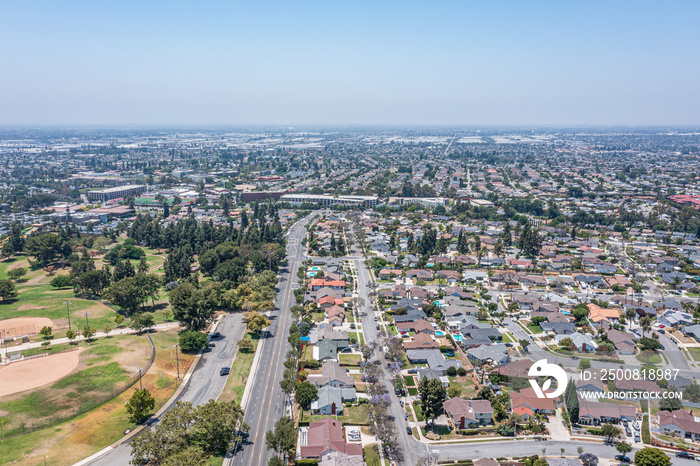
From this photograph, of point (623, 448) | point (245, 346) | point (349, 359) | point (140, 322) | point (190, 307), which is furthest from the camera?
point (190, 307)

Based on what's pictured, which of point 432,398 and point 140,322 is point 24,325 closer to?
point 140,322

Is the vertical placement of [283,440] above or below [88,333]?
below

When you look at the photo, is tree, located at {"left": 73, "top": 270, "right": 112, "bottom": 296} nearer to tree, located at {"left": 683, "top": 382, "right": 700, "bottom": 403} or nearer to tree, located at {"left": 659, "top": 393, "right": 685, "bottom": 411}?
tree, located at {"left": 659, "top": 393, "right": 685, "bottom": 411}

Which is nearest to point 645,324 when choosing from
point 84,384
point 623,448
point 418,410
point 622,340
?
point 622,340

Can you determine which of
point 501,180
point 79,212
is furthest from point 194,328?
point 501,180

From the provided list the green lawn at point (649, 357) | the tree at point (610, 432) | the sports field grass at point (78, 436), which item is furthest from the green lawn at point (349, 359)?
the green lawn at point (649, 357)

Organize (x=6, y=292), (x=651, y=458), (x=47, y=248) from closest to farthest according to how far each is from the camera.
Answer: (x=651, y=458) → (x=6, y=292) → (x=47, y=248)
